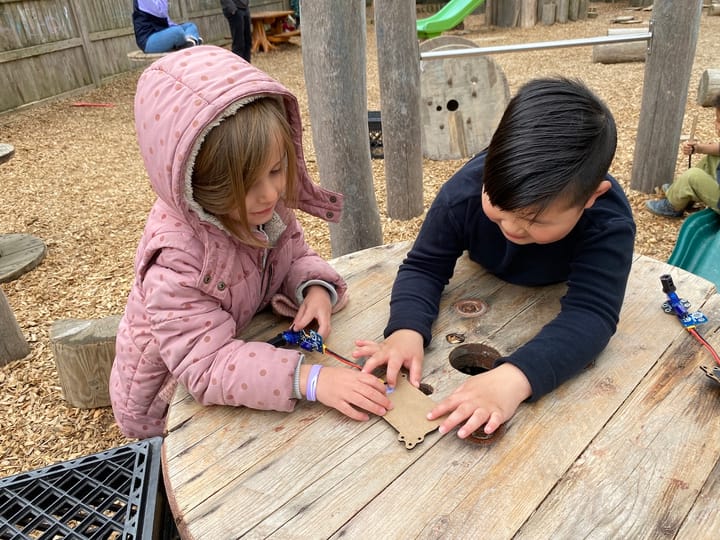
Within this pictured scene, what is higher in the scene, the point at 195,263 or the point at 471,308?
the point at 195,263

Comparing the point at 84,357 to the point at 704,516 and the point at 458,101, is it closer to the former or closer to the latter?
the point at 704,516

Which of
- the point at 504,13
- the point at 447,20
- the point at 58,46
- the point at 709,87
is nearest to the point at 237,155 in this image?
the point at 709,87

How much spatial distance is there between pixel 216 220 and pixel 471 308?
26.2 inches

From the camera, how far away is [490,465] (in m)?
0.98

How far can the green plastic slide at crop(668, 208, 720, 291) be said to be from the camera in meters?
2.57

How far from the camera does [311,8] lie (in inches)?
80.8

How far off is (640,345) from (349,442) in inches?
27.1

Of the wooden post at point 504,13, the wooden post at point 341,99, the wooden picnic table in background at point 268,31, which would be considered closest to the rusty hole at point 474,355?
the wooden post at point 341,99

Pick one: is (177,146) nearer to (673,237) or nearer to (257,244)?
(257,244)

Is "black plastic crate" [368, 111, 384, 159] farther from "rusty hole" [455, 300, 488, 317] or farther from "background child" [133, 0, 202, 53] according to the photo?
"rusty hole" [455, 300, 488, 317]

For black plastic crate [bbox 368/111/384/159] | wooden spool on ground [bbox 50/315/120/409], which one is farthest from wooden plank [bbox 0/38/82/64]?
wooden spool on ground [bbox 50/315/120/409]

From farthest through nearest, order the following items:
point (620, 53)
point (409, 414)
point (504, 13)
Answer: point (504, 13) < point (620, 53) < point (409, 414)

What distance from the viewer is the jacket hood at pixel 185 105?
1.09 metres

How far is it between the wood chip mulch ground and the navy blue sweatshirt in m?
1.53
